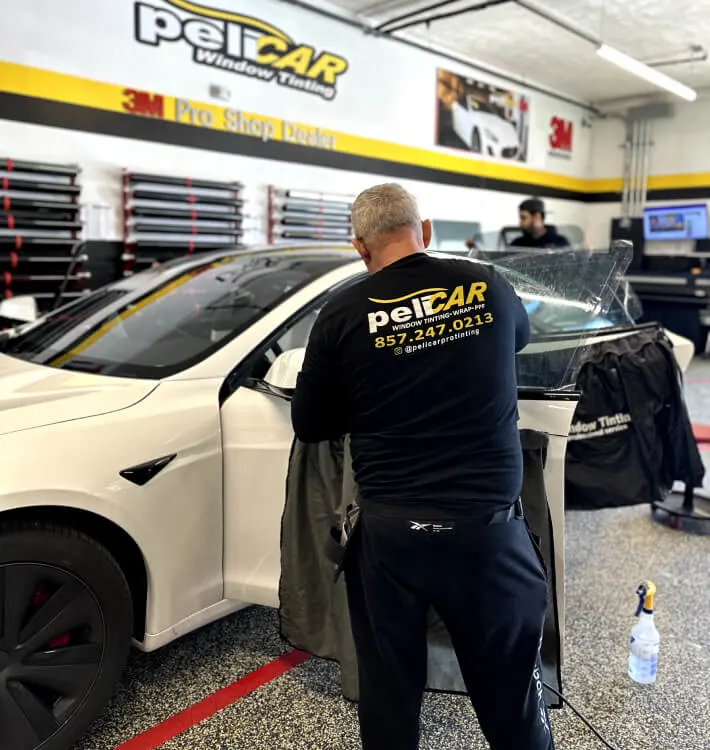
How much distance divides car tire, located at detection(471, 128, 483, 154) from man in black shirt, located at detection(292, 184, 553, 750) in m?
7.71

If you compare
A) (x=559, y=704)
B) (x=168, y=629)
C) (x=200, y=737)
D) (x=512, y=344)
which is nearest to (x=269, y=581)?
(x=168, y=629)

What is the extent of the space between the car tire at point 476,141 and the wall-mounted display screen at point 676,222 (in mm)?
2989

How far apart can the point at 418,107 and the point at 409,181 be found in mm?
810

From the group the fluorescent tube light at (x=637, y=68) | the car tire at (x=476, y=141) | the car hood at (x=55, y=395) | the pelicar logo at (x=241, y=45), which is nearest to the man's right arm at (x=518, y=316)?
the car hood at (x=55, y=395)

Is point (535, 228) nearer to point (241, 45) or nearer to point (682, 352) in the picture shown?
point (682, 352)

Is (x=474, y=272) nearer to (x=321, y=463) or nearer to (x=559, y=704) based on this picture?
(x=321, y=463)

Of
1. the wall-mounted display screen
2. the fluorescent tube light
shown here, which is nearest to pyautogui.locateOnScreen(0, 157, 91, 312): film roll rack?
the fluorescent tube light

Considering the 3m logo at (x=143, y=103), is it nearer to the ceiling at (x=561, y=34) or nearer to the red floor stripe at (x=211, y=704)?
the ceiling at (x=561, y=34)

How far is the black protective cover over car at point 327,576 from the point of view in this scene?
1747 millimetres

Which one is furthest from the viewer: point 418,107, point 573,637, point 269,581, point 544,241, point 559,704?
point 418,107

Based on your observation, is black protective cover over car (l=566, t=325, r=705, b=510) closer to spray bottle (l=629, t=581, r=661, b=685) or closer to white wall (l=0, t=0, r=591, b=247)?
spray bottle (l=629, t=581, r=661, b=685)

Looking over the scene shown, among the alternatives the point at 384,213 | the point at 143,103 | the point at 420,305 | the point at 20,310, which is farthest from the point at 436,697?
the point at 143,103

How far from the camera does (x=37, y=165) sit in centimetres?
461

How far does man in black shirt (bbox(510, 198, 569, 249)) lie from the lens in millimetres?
4910
